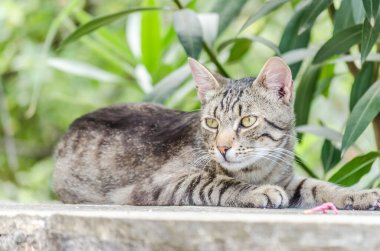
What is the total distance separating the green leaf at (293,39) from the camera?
3504mm

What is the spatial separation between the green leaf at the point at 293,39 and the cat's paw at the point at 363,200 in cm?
106

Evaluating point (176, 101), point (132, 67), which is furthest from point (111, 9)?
point (176, 101)

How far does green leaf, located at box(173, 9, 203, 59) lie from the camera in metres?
3.34

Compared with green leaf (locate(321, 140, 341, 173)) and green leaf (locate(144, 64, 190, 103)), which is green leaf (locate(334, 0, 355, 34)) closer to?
A: green leaf (locate(321, 140, 341, 173))

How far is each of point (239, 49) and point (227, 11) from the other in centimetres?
28

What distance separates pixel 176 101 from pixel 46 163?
2354 mm

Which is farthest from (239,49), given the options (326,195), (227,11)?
(326,195)

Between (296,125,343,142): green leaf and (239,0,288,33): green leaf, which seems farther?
(296,125,343,142): green leaf

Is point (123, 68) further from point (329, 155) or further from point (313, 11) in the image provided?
point (313, 11)

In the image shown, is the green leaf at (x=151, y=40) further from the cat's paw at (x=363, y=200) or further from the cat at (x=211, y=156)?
the cat's paw at (x=363, y=200)

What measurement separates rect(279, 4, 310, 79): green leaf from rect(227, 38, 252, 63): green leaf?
0.28 m

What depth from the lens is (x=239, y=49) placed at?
12.8 ft

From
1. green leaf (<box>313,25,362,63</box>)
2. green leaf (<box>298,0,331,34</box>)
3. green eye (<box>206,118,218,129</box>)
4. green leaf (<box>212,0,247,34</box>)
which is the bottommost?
green eye (<box>206,118,218,129</box>)

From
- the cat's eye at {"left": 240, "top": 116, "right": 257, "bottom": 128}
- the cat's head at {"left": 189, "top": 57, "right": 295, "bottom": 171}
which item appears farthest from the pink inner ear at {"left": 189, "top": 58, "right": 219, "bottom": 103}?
the cat's eye at {"left": 240, "top": 116, "right": 257, "bottom": 128}
